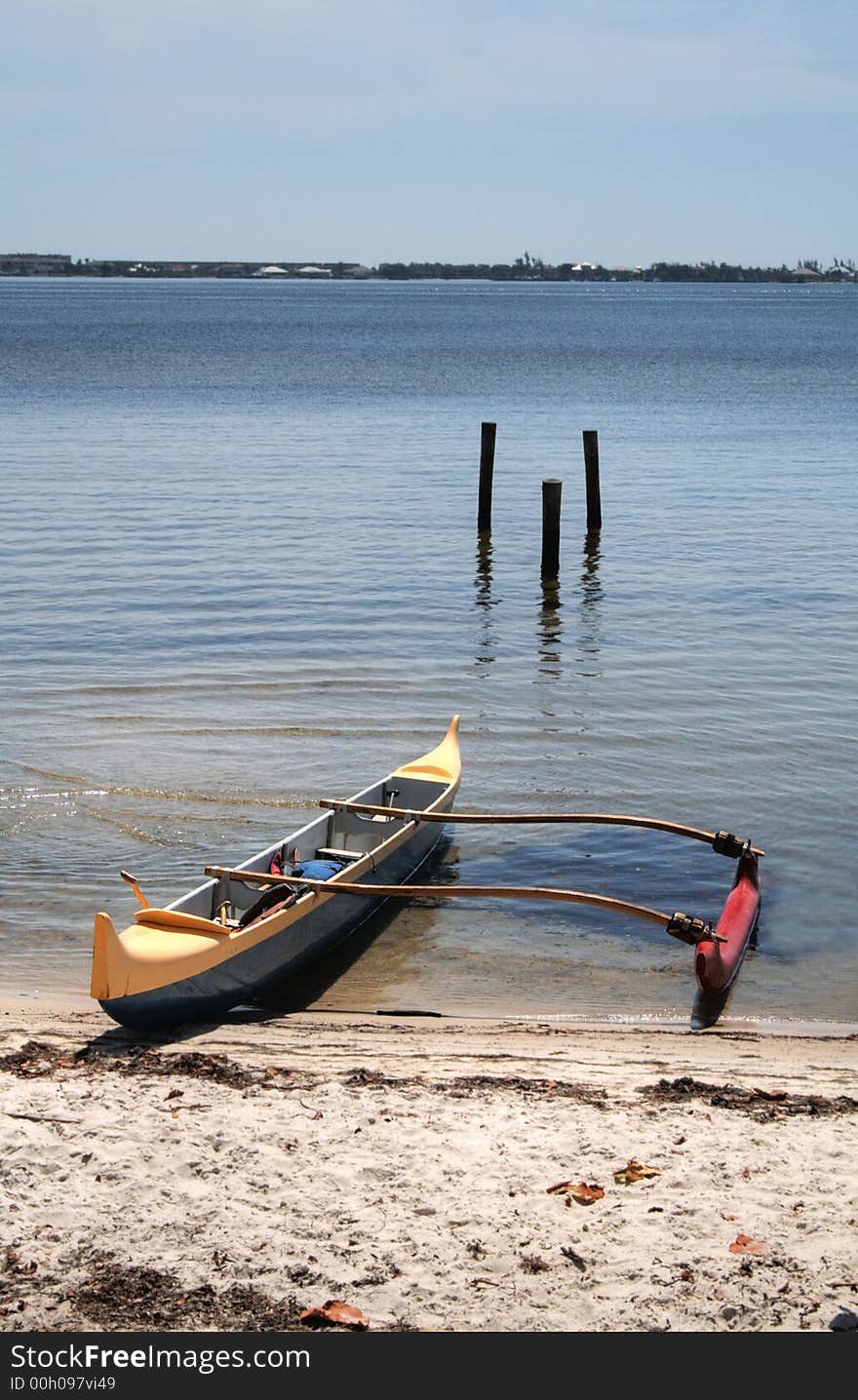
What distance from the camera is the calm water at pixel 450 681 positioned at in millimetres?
11641

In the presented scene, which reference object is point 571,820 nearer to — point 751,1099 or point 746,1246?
point 751,1099

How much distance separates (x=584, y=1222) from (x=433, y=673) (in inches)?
523

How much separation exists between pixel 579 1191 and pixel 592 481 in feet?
79.3

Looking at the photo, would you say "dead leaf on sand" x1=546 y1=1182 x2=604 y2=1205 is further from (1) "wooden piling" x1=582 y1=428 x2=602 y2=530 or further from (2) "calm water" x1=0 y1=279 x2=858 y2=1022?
(1) "wooden piling" x1=582 y1=428 x2=602 y2=530

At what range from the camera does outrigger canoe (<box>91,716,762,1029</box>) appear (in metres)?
9.17

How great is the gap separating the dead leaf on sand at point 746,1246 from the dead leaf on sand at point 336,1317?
1676mm

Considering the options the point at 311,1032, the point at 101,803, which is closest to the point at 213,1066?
the point at 311,1032

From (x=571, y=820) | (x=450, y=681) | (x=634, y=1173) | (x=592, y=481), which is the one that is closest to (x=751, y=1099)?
(x=634, y=1173)

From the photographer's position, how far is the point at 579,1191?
22.5 feet

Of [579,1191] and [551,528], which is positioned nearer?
[579,1191]

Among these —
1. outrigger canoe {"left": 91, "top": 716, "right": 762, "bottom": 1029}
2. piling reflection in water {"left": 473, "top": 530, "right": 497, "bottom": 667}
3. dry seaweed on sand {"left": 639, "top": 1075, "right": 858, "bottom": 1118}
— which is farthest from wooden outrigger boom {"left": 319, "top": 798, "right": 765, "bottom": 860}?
piling reflection in water {"left": 473, "top": 530, "right": 497, "bottom": 667}

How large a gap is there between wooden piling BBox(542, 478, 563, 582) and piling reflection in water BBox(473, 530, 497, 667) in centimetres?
110

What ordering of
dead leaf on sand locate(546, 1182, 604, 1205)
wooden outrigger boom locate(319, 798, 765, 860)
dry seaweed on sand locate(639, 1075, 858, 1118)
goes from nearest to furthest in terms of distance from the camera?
1. dead leaf on sand locate(546, 1182, 604, 1205)
2. dry seaweed on sand locate(639, 1075, 858, 1118)
3. wooden outrigger boom locate(319, 798, 765, 860)

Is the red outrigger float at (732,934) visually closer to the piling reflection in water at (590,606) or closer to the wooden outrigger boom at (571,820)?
the wooden outrigger boom at (571,820)
